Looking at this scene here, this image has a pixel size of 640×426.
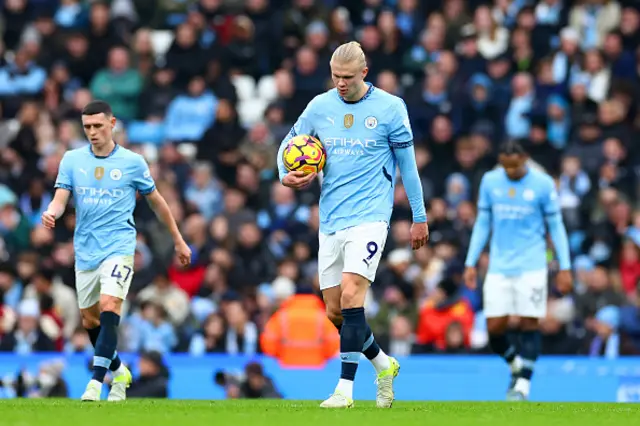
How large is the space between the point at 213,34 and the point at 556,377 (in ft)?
31.3

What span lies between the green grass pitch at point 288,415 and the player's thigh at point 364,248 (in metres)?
1.05

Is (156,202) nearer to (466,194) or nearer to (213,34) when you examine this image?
(466,194)

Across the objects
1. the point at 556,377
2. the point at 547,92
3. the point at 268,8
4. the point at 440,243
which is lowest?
the point at 556,377

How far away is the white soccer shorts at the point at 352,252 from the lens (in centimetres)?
1130

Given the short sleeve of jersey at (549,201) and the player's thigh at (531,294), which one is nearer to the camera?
the short sleeve of jersey at (549,201)

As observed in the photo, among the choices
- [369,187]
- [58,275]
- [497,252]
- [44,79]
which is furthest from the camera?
[44,79]

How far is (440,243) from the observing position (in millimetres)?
20031

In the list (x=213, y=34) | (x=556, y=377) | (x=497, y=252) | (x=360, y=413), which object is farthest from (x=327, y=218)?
(x=213, y=34)

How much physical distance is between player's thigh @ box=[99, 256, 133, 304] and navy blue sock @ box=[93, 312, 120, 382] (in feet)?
0.70

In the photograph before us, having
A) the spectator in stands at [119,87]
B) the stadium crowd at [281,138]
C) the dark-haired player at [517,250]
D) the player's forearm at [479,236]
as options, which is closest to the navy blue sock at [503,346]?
the dark-haired player at [517,250]

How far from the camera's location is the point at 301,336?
17359mm

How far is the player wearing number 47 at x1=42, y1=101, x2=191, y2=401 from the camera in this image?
12.9m

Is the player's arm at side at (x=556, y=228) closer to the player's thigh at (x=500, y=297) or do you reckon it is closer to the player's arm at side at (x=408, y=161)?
the player's thigh at (x=500, y=297)

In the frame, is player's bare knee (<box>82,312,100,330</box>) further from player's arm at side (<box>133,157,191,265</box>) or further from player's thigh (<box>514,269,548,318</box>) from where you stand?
player's thigh (<box>514,269,548,318</box>)
